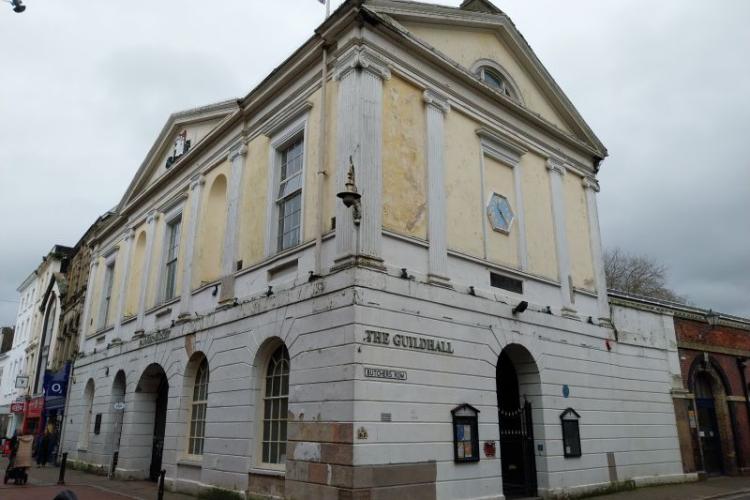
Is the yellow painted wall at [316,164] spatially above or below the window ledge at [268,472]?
above

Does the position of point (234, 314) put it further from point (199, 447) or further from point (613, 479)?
→ point (613, 479)

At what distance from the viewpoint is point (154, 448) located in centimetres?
1677

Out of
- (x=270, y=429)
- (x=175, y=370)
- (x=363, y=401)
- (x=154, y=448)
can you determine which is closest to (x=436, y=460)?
(x=363, y=401)

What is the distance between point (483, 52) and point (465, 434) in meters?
9.33

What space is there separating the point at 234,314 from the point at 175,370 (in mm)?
3327

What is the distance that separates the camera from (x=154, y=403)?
17156mm

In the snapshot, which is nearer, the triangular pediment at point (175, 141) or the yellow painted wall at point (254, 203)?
the yellow painted wall at point (254, 203)

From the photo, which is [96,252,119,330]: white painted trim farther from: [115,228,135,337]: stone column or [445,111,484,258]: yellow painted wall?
[445,111,484,258]: yellow painted wall

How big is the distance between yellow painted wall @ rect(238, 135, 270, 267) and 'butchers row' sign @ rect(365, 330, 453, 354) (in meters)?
4.17

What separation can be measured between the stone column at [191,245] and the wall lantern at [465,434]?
791 centimetres

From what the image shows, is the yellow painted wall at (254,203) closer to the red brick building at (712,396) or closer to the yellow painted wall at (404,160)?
the yellow painted wall at (404,160)

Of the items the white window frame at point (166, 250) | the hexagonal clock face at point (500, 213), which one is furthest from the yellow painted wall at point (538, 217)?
the white window frame at point (166, 250)

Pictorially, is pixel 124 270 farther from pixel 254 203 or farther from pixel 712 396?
pixel 712 396

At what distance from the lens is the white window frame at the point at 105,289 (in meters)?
21.7
